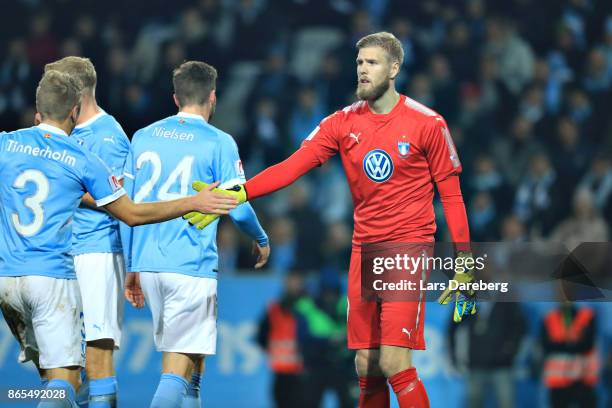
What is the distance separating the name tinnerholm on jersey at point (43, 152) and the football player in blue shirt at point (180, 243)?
0.87 metres

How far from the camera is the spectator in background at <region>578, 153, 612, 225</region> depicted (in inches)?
492

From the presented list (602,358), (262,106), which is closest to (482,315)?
(602,358)

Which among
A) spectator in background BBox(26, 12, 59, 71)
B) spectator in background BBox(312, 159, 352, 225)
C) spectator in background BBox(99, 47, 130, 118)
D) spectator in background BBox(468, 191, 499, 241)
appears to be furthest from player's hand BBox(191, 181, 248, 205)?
spectator in background BBox(26, 12, 59, 71)

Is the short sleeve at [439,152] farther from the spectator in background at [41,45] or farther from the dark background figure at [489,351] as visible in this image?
the spectator in background at [41,45]

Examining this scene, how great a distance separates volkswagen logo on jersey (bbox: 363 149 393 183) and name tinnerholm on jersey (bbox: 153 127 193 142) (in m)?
1.12

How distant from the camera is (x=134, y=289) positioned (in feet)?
23.0

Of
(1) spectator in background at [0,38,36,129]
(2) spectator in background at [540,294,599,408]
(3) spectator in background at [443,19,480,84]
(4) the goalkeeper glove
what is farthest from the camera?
(3) spectator in background at [443,19,480,84]

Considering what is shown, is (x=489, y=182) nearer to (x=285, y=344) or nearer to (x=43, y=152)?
(x=285, y=344)

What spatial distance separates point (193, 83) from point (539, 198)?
Answer: 6894 millimetres

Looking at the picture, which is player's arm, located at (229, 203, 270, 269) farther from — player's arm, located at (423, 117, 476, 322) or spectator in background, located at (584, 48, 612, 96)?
spectator in background, located at (584, 48, 612, 96)

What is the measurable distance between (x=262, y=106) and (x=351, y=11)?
2.46m

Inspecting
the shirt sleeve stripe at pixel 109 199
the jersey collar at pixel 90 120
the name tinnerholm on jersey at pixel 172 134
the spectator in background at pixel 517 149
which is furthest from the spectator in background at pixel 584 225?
the shirt sleeve stripe at pixel 109 199

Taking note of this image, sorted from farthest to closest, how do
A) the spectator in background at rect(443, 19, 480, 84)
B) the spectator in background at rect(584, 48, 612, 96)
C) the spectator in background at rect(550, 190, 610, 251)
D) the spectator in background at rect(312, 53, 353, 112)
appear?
the spectator in background at rect(584, 48, 612, 96)
the spectator in background at rect(443, 19, 480, 84)
the spectator in background at rect(312, 53, 353, 112)
the spectator in background at rect(550, 190, 610, 251)

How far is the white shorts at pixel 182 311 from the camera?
648cm
